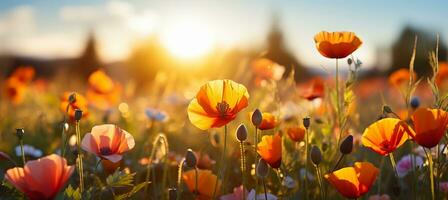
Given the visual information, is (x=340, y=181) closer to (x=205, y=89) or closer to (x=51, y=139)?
(x=205, y=89)

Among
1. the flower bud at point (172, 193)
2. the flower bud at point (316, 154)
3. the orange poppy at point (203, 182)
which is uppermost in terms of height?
the flower bud at point (316, 154)

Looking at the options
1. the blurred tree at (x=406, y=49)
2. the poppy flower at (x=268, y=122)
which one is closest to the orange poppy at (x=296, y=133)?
the poppy flower at (x=268, y=122)

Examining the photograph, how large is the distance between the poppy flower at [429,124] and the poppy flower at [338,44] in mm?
382

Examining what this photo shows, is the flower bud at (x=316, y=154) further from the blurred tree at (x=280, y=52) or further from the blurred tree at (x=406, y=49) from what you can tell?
the blurred tree at (x=280, y=52)

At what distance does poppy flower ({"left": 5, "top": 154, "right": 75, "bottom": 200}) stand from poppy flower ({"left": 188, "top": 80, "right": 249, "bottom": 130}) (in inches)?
16.5

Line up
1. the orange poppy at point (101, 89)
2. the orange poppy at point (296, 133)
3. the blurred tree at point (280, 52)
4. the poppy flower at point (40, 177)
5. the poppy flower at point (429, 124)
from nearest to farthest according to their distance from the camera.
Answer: the poppy flower at point (40, 177)
the poppy flower at point (429, 124)
the orange poppy at point (296, 133)
the orange poppy at point (101, 89)
the blurred tree at point (280, 52)

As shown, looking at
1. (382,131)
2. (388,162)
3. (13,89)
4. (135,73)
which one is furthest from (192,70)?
(382,131)

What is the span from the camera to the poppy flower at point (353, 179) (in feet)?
4.31

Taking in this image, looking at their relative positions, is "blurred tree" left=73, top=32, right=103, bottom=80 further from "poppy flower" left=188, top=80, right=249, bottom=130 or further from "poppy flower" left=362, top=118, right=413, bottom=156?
"poppy flower" left=362, top=118, right=413, bottom=156

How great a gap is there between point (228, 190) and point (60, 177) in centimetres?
94

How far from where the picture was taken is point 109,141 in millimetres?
1411

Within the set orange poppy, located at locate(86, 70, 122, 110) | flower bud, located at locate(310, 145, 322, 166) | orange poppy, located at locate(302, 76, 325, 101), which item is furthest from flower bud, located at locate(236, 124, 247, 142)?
orange poppy, located at locate(86, 70, 122, 110)

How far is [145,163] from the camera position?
1977 millimetres

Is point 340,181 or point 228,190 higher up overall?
point 340,181
